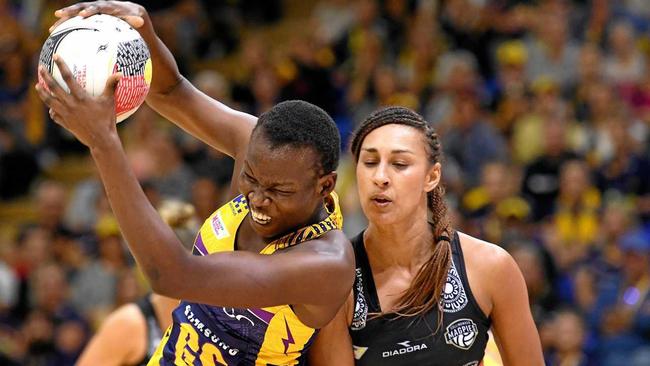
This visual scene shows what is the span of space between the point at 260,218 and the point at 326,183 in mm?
241

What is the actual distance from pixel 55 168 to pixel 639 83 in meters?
6.48

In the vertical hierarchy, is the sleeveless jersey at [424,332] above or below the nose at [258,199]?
below

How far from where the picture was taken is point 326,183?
3357 millimetres

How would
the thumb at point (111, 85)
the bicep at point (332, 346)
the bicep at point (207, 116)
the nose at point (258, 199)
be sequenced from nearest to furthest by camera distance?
the thumb at point (111, 85) → the nose at point (258, 199) → the bicep at point (332, 346) → the bicep at point (207, 116)

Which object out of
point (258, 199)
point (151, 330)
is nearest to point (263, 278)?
point (258, 199)

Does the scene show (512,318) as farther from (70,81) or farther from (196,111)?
(70,81)

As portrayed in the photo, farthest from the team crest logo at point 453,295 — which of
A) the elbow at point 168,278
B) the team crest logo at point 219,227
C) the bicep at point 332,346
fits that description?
the elbow at point 168,278

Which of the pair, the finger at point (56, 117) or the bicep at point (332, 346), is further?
the bicep at point (332, 346)

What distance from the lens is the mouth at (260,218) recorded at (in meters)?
3.29

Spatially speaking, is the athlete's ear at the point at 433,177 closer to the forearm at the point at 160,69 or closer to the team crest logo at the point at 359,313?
the team crest logo at the point at 359,313

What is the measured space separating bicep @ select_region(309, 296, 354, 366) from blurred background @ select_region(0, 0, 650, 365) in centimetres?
392

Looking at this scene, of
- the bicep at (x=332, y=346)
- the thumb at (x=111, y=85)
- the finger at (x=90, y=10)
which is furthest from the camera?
the bicep at (x=332, y=346)

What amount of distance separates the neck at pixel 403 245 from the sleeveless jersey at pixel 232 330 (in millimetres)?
343

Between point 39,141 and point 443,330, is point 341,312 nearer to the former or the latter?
point 443,330
